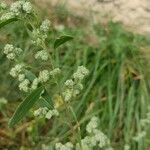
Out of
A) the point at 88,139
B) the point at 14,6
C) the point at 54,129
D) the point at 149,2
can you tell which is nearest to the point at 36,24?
the point at 14,6

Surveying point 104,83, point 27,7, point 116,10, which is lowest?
point 104,83

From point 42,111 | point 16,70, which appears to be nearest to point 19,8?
point 16,70

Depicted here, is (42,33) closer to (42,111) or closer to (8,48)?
(8,48)

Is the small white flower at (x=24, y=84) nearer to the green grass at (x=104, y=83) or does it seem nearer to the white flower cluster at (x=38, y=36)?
the white flower cluster at (x=38, y=36)

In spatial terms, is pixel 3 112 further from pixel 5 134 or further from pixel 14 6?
pixel 14 6

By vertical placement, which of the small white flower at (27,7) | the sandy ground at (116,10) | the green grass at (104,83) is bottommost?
the green grass at (104,83)

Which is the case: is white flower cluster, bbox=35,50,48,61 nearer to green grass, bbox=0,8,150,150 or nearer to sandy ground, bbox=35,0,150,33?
Answer: green grass, bbox=0,8,150,150

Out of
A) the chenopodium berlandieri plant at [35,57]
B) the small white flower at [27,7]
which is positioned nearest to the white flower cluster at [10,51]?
the chenopodium berlandieri plant at [35,57]
